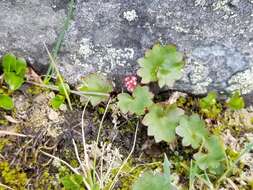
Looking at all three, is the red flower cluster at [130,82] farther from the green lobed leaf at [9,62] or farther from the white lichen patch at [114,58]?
the green lobed leaf at [9,62]

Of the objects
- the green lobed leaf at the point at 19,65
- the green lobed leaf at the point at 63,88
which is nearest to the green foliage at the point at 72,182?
the green lobed leaf at the point at 63,88

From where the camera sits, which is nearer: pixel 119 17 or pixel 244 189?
pixel 244 189

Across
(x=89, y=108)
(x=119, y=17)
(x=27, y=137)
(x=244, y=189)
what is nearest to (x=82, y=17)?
(x=119, y=17)

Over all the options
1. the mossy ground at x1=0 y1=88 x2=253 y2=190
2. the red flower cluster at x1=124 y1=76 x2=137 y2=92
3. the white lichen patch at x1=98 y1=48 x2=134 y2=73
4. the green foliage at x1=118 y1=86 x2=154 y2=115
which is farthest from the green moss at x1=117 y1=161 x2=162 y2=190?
the white lichen patch at x1=98 y1=48 x2=134 y2=73

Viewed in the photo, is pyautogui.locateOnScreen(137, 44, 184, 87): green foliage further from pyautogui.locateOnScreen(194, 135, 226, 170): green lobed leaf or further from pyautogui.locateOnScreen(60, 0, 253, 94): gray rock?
pyautogui.locateOnScreen(194, 135, 226, 170): green lobed leaf

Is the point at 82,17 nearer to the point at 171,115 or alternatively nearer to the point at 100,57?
the point at 100,57

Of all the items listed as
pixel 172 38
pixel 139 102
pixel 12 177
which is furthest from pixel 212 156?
pixel 12 177
